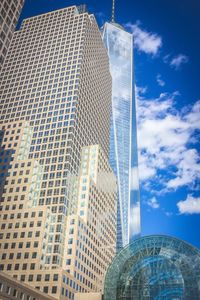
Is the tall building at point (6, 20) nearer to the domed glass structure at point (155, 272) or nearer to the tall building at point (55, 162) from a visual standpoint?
the domed glass structure at point (155, 272)

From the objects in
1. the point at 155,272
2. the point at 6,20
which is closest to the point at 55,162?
the point at 155,272

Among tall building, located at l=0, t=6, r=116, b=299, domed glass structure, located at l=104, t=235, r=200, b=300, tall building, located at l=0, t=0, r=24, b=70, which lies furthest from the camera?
tall building, located at l=0, t=6, r=116, b=299

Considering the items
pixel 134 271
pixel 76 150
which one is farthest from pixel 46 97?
pixel 134 271

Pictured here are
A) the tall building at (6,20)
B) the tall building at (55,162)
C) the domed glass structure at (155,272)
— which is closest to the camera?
the tall building at (6,20)

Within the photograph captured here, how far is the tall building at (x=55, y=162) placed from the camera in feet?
391

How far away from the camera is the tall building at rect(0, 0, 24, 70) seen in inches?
2502

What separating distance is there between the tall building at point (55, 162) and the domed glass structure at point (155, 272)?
1175 inches

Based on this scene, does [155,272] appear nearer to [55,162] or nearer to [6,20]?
[6,20]

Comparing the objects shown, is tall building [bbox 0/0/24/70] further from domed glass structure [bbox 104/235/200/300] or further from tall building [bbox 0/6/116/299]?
tall building [bbox 0/6/116/299]

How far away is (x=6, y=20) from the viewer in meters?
65.5

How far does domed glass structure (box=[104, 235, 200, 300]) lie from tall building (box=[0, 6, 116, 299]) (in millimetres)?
29841

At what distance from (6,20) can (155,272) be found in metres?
60.7

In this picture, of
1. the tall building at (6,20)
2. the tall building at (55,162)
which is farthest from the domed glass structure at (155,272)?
the tall building at (6,20)

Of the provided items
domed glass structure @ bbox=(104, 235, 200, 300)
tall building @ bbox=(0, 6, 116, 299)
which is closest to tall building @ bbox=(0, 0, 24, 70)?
domed glass structure @ bbox=(104, 235, 200, 300)
